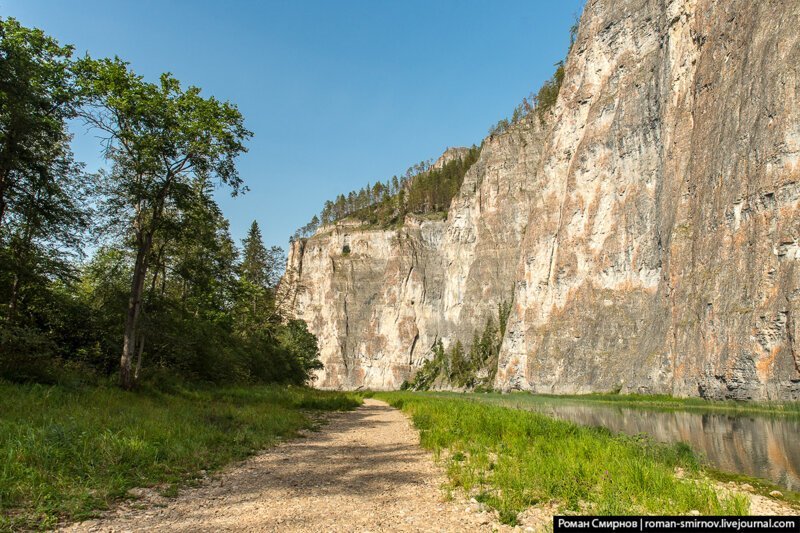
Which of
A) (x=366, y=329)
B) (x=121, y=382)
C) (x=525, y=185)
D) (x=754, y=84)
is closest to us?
(x=121, y=382)

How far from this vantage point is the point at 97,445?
8.02 m

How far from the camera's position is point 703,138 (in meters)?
47.1

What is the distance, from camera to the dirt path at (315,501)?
5.72 meters

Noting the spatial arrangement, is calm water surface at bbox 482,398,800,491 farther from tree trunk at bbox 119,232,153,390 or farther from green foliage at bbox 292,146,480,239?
green foliage at bbox 292,146,480,239

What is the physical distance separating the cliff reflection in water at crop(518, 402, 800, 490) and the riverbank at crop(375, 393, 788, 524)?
208cm

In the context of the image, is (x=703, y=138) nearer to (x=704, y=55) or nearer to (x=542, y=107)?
(x=704, y=55)

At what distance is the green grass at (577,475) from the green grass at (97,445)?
15.6 feet

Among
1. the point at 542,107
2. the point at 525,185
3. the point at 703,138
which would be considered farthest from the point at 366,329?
the point at 703,138

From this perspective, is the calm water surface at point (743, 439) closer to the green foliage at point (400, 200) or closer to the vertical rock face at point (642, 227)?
the vertical rock face at point (642, 227)

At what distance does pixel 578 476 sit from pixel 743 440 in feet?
41.7

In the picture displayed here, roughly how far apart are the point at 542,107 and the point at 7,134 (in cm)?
9641

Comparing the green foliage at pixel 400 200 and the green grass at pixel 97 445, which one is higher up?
the green foliage at pixel 400 200

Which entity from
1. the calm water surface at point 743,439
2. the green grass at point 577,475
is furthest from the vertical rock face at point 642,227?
the green grass at point 577,475

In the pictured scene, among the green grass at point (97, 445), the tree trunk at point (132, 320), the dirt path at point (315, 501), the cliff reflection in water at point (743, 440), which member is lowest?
the cliff reflection in water at point (743, 440)
